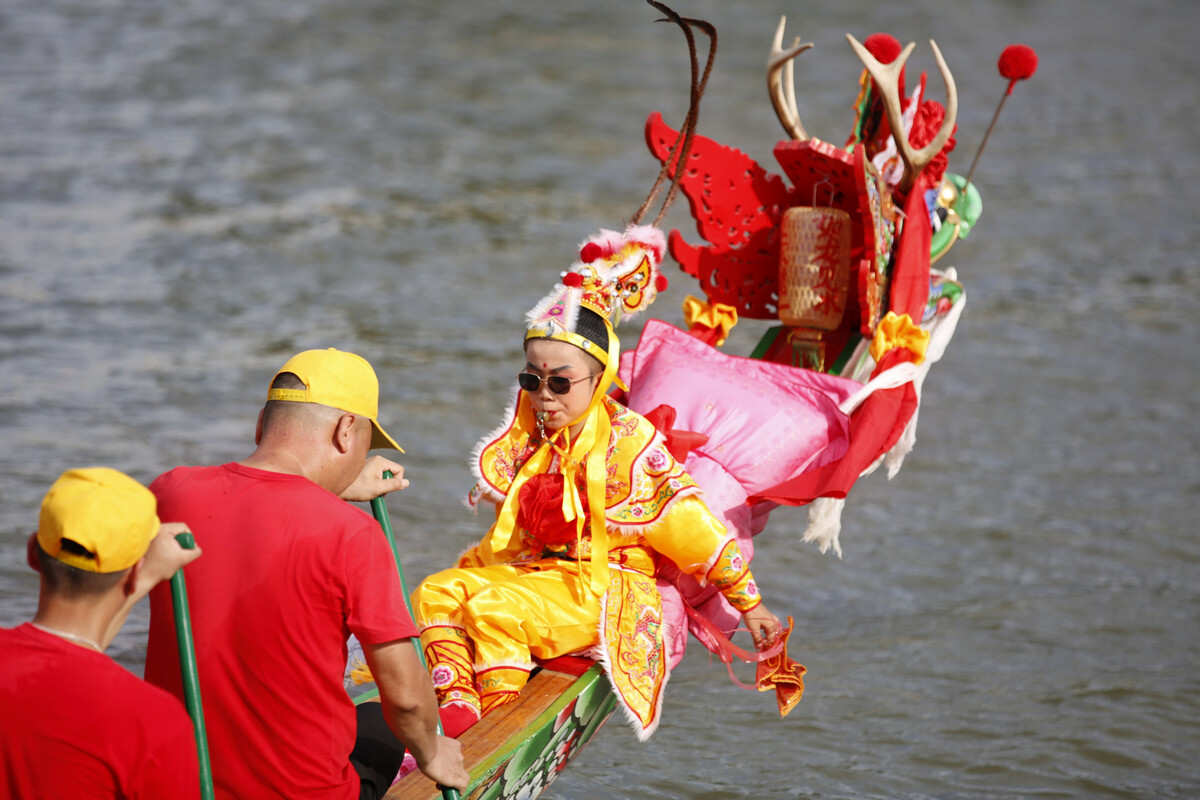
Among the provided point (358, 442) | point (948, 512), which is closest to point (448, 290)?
point (948, 512)

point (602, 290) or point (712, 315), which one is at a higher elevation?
point (602, 290)

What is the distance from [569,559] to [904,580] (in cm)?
311

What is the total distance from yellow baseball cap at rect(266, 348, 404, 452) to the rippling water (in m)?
2.24

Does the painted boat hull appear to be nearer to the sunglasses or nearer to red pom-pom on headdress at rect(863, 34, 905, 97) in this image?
the sunglasses

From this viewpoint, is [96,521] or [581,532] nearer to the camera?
[96,521]

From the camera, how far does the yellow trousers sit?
3043 millimetres

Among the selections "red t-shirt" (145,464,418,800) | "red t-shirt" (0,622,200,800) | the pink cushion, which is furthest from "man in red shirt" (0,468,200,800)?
the pink cushion

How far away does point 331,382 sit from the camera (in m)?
2.23

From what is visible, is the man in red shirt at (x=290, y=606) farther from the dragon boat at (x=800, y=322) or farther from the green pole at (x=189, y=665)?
the dragon boat at (x=800, y=322)

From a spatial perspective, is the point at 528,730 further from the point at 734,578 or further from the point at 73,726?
the point at 73,726

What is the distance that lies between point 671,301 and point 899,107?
17.7 feet

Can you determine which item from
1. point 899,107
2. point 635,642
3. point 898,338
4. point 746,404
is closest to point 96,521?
point 635,642

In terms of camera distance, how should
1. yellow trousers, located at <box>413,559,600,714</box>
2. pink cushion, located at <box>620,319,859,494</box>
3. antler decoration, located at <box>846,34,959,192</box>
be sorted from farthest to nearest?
antler decoration, located at <box>846,34,959,192</box> → pink cushion, located at <box>620,319,859,494</box> → yellow trousers, located at <box>413,559,600,714</box>

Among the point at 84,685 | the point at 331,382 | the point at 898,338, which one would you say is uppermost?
the point at 331,382
